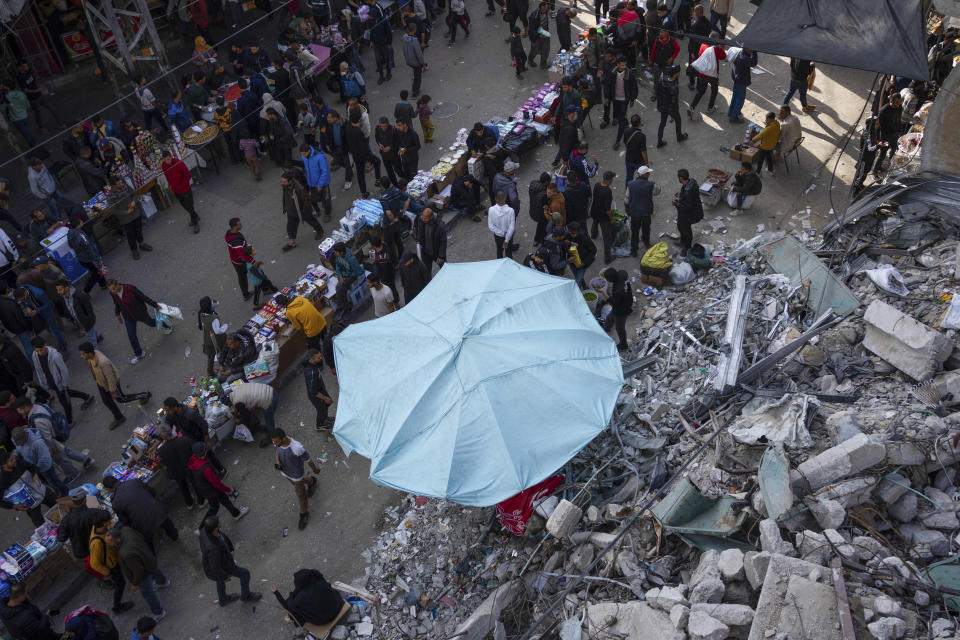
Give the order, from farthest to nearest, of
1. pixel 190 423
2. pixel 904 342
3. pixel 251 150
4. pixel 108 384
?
pixel 251 150 → pixel 108 384 → pixel 190 423 → pixel 904 342

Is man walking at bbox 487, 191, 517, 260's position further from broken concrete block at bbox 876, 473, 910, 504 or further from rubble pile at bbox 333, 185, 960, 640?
broken concrete block at bbox 876, 473, 910, 504

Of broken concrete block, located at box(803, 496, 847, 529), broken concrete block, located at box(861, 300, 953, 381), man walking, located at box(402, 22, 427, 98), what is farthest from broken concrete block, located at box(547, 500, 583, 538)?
man walking, located at box(402, 22, 427, 98)

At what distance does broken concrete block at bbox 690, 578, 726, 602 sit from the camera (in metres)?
6.32

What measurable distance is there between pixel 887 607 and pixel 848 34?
8.84 meters

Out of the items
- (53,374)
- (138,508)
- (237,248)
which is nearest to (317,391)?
(138,508)

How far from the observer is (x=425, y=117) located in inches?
611

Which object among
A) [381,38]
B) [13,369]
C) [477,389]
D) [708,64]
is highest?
[381,38]

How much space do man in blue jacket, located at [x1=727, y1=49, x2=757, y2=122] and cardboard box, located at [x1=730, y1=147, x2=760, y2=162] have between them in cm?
120

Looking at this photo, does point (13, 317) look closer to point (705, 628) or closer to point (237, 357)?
point (237, 357)

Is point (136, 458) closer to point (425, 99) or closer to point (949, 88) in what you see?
point (425, 99)

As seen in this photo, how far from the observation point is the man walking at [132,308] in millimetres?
11383

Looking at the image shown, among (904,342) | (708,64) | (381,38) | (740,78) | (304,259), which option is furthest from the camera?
(381,38)

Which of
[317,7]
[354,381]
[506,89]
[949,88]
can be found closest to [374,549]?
[354,381]

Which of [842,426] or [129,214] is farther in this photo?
[129,214]
